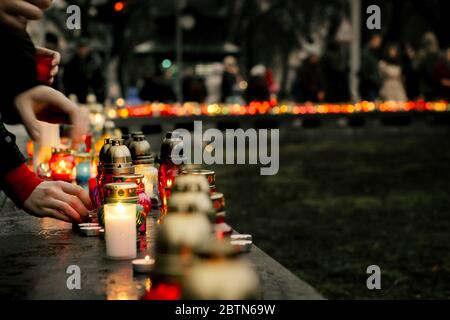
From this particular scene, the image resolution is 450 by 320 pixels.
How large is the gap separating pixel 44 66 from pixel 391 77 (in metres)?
22.6

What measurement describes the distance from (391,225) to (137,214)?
6515 mm

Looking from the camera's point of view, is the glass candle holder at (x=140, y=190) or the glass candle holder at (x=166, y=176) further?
the glass candle holder at (x=166, y=176)

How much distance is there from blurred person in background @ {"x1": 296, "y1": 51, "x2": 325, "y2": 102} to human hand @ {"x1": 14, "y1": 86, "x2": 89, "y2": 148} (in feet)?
73.9

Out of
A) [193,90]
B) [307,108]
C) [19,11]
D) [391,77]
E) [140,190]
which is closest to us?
[19,11]

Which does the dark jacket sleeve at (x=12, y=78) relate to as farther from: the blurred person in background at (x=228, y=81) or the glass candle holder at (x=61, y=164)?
the blurred person in background at (x=228, y=81)

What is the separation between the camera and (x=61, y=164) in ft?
18.6

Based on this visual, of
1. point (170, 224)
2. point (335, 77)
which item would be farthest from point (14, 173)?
point (335, 77)

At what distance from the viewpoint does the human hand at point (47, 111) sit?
380cm

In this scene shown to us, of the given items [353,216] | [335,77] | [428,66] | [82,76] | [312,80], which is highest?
[428,66]

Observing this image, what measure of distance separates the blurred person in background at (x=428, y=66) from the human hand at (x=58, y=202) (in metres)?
23.4

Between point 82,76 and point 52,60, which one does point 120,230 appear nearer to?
point 52,60

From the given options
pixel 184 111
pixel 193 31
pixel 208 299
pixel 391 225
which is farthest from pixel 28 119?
pixel 193 31

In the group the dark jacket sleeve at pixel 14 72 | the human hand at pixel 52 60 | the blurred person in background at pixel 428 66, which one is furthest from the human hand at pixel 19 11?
the blurred person in background at pixel 428 66

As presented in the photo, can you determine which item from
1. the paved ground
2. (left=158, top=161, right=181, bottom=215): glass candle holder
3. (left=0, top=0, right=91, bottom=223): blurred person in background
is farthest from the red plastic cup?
the paved ground
